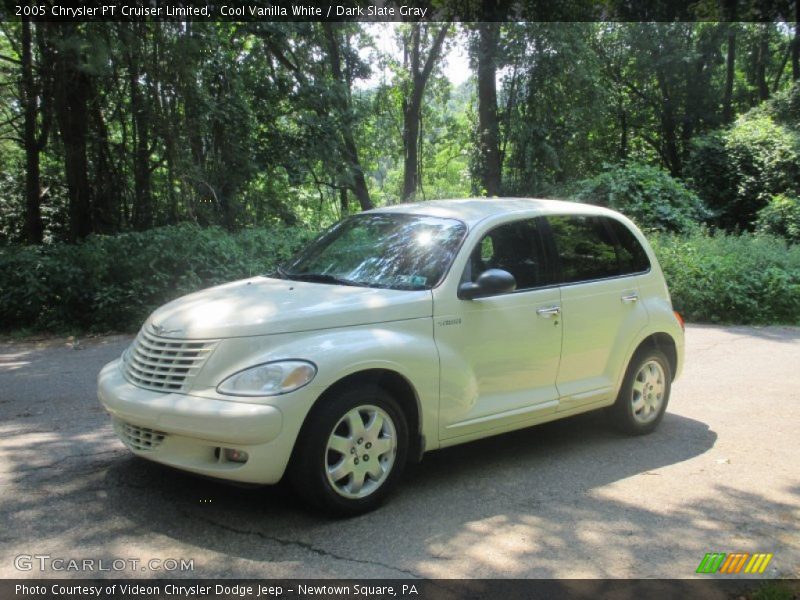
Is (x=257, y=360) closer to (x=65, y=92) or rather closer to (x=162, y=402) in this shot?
(x=162, y=402)

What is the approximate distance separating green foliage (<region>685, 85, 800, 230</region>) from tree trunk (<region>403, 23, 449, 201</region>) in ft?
30.8

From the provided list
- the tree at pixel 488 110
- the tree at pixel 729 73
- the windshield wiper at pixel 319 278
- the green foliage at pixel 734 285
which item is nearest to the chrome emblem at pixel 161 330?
the windshield wiper at pixel 319 278

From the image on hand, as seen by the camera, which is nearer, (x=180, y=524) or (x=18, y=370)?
(x=180, y=524)

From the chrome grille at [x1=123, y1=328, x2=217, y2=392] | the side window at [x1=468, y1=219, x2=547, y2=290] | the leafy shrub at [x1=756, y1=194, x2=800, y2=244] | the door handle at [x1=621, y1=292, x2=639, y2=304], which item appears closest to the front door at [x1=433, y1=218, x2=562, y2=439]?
the side window at [x1=468, y1=219, x2=547, y2=290]

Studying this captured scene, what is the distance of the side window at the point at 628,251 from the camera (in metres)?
6.23

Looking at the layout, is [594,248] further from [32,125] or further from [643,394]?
[32,125]

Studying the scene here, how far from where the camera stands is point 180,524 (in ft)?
13.6

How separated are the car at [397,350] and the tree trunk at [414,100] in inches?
797

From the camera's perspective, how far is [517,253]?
18.1 feet

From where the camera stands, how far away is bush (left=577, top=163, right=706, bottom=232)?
16484 millimetres

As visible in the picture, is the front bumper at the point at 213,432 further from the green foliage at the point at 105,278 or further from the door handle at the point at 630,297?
the green foliage at the point at 105,278

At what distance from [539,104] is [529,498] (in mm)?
18062

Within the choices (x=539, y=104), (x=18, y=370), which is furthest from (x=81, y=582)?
(x=539, y=104)

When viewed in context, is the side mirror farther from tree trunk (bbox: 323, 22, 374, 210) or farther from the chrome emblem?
tree trunk (bbox: 323, 22, 374, 210)
